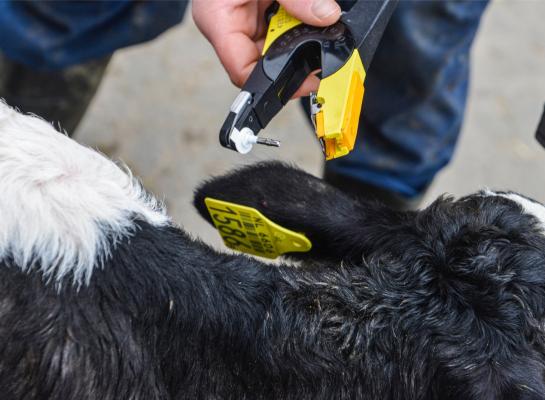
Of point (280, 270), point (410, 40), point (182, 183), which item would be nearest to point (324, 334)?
point (280, 270)

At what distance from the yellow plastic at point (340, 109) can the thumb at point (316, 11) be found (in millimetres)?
98

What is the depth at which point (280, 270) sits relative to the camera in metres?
1.44

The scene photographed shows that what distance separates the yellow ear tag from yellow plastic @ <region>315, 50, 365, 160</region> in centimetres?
19

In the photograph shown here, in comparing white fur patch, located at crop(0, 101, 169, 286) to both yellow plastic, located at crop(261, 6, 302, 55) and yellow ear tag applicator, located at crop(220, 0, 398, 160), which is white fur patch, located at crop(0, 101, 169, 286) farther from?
yellow plastic, located at crop(261, 6, 302, 55)

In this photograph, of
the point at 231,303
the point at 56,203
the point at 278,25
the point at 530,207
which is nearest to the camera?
the point at 56,203

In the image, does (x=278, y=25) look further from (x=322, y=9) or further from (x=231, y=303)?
(x=231, y=303)

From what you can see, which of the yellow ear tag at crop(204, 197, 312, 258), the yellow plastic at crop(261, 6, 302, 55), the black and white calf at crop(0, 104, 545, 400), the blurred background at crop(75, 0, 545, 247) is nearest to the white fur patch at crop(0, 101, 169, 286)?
the black and white calf at crop(0, 104, 545, 400)

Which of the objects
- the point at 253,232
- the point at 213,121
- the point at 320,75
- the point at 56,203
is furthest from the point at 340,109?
the point at 213,121

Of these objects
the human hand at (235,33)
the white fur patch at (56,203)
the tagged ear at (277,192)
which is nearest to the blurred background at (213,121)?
the human hand at (235,33)

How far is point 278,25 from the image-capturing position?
5.52 feet

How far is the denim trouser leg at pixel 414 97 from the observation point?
2332mm

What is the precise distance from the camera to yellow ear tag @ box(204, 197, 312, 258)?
5.10 ft

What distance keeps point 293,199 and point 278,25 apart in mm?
336

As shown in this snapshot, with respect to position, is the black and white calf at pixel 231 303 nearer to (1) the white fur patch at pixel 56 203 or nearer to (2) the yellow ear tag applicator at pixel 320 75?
(1) the white fur patch at pixel 56 203
